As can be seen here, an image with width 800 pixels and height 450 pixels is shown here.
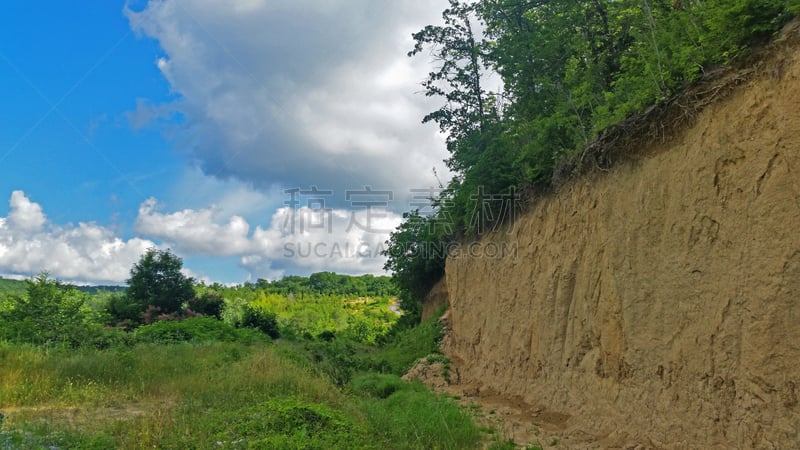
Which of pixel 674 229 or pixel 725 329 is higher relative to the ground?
pixel 674 229

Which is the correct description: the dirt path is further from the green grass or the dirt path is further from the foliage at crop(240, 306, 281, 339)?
the foliage at crop(240, 306, 281, 339)

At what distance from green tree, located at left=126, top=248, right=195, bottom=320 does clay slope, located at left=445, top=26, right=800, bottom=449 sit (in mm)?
36827

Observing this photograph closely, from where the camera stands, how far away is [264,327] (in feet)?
139

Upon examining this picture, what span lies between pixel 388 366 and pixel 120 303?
28.1m

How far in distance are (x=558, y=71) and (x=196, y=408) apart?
13.6m

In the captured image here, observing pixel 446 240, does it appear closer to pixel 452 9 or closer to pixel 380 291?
pixel 452 9

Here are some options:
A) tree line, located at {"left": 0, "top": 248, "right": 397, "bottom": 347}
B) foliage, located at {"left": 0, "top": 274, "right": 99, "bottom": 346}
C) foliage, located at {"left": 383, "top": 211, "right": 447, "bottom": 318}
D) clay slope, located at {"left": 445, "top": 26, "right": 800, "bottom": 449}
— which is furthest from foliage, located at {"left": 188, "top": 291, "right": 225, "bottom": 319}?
clay slope, located at {"left": 445, "top": 26, "right": 800, "bottom": 449}

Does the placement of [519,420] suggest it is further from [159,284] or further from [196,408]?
[159,284]

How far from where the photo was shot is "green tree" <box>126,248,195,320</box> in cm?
4041

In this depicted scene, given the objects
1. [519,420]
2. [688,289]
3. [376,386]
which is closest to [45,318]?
[376,386]

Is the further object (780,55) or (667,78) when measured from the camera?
(667,78)

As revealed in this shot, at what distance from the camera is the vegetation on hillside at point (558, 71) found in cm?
739

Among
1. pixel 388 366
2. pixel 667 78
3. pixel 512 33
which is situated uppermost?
pixel 512 33

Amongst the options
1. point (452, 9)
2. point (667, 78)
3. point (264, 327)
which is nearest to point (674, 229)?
point (667, 78)
